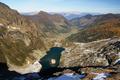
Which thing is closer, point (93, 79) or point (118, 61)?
point (93, 79)

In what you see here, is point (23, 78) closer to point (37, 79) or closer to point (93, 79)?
point (37, 79)

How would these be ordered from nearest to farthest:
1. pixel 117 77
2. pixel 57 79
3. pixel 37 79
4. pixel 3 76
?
pixel 117 77, pixel 57 79, pixel 37 79, pixel 3 76

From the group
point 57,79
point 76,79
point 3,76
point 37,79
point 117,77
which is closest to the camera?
point 117,77

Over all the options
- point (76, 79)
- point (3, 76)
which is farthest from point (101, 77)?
point (3, 76)

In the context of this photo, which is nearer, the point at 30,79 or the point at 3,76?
the point at 30,79

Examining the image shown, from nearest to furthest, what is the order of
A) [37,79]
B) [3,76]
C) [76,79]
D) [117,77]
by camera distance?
[117,77] → [76,79] → [37,79] → [3,76]

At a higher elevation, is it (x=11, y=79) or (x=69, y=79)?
(x=69, y=79)

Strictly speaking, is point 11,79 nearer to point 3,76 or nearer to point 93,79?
point 3,76

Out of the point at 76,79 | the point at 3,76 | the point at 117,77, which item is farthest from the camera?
the point at 3,76

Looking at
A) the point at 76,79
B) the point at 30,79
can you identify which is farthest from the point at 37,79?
the point at 76,79
